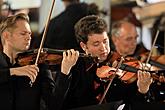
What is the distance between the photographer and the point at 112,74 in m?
2.28

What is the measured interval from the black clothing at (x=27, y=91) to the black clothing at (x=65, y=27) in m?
1.17

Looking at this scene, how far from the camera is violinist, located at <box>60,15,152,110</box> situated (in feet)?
7.53

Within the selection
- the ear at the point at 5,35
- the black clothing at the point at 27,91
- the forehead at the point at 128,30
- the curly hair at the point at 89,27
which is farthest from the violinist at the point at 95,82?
the forehead at the point at 128,30

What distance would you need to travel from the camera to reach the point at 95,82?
7.73 feet

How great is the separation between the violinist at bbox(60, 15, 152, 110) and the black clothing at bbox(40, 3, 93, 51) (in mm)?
987

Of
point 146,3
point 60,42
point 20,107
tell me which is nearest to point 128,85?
point 20,107

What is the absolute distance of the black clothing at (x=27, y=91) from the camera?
214cm

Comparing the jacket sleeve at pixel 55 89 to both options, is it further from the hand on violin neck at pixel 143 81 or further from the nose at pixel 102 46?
the hand on violin neck at pixel 143 81

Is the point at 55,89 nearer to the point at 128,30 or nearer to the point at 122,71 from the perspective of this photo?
the point at 122,71

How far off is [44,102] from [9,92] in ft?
0.64

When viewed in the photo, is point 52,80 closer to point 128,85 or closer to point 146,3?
point 128,85

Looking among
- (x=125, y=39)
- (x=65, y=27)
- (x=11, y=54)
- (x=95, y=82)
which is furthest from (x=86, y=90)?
(x=65, y=27)

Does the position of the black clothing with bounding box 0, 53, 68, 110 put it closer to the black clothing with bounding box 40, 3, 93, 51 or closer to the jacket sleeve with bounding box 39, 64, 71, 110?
the jacket sleeve with bounding box 39, 64, 71, 110

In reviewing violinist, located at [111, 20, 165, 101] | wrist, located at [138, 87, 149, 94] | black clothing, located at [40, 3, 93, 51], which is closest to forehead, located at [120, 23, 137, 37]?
violinist, located at [111, 20, 165, 101]
